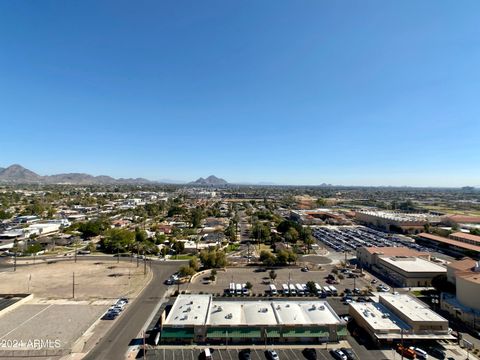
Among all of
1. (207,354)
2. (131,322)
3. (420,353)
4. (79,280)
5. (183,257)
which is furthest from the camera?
(183,257)

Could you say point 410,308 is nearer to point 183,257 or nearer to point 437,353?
point 437,353

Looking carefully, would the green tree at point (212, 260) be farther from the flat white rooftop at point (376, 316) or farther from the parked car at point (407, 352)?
the parked car at point (407, 352)

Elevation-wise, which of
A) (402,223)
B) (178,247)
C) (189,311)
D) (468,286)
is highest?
(402,223)

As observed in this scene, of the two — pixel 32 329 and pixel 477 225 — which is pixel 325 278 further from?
pixel 477 225

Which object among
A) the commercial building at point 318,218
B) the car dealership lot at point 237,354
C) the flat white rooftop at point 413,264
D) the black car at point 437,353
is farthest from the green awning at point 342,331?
the commercial building at point 318,218

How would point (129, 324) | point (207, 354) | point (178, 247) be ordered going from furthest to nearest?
1. point (178, 247)
2. point (129, 324)
3. point (207, 354)

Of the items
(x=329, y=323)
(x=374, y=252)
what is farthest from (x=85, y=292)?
(x=374, y=252)

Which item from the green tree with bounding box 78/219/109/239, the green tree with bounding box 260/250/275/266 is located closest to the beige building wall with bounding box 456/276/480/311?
the green tree with bounding box 260/250/275/266

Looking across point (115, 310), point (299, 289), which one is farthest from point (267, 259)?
point (115, 310)
